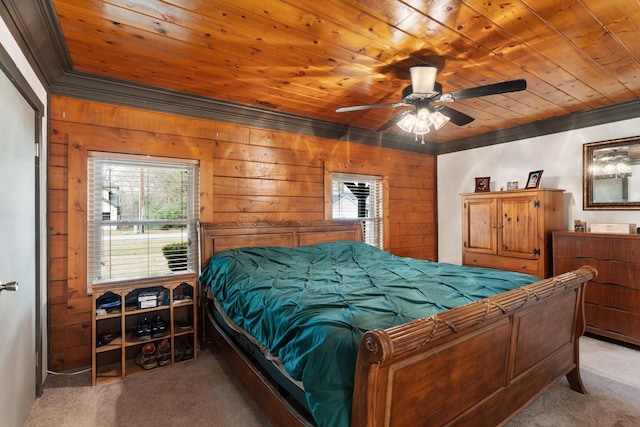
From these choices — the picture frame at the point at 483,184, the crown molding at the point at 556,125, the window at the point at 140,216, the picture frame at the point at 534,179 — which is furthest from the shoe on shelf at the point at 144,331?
the crown molding at the point at 556,125

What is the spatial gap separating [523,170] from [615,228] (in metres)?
1.26

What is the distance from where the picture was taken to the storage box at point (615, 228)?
322 centimetres

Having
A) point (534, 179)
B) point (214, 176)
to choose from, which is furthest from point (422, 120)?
point (534, 179)

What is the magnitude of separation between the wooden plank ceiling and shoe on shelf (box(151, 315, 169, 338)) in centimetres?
215

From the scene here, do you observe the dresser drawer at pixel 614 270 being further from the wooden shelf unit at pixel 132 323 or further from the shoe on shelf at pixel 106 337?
the shoe on shelf at pixel 106 337

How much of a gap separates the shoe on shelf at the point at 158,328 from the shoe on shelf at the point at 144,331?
0.03m

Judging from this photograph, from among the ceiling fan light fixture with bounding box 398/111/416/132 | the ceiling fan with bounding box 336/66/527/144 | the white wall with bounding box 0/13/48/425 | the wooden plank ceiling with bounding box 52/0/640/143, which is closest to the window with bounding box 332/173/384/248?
the wooden plank ceiling with bounding box 52/0/640/143

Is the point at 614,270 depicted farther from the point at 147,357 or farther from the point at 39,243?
the point at 39,243

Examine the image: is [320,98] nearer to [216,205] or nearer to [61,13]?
[216,205]

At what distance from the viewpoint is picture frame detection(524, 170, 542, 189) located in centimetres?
392

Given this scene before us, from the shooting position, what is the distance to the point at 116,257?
112 inches

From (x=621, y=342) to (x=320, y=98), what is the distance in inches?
154

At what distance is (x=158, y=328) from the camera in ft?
9.13

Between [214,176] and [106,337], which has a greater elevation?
[214,176]
